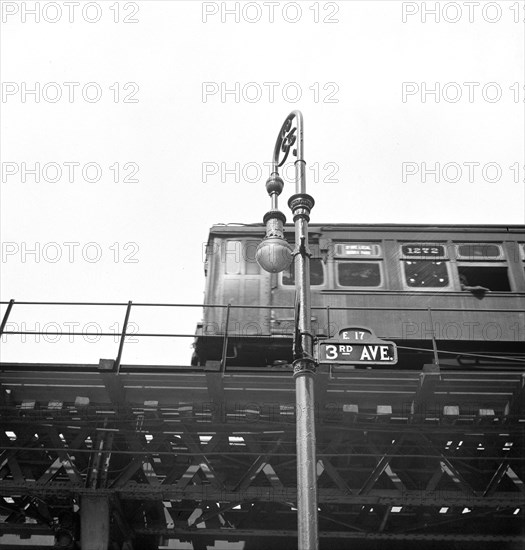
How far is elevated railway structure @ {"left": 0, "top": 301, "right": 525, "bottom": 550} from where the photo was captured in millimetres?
11508

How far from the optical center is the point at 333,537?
40.8ft

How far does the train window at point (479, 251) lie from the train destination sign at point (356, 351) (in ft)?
27.6

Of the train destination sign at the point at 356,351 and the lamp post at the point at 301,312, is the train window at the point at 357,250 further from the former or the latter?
the train destination sign at the point at 356,351

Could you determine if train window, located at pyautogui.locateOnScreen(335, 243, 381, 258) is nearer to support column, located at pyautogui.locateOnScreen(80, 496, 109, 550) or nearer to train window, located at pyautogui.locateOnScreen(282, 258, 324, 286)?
train window, located at pyautogui.locateOnScreen(282, 258, 324, 286)

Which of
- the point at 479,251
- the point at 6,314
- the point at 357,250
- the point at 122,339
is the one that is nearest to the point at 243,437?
the point at 122,339

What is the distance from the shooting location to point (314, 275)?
1580 centimetres

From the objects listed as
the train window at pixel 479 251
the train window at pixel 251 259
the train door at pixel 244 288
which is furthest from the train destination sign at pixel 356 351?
the train window at pixel 479 251

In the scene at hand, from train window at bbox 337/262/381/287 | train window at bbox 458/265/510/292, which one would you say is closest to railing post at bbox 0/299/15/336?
train window at bbox 337/262/381/287

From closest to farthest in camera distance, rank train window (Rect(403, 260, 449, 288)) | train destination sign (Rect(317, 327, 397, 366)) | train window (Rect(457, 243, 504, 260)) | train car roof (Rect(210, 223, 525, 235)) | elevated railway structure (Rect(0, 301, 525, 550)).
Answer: train destination sign (Rect(317, 327, 397, 366)) → elevated railway structure (Rect(0, 301, 525, 550)) → train window (Rect(403, 260, 449, 288)) → train window (Rect(457, 243, 504, 260)) → train car roof (Rect(210, 223, 525, 235))

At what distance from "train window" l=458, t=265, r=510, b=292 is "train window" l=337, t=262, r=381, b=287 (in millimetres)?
1720

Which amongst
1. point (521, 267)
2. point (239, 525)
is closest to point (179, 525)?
point (239, 525)

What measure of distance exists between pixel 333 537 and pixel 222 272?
589 cm

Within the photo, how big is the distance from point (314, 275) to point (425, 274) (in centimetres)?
227

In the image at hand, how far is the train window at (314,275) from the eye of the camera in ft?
51.6
